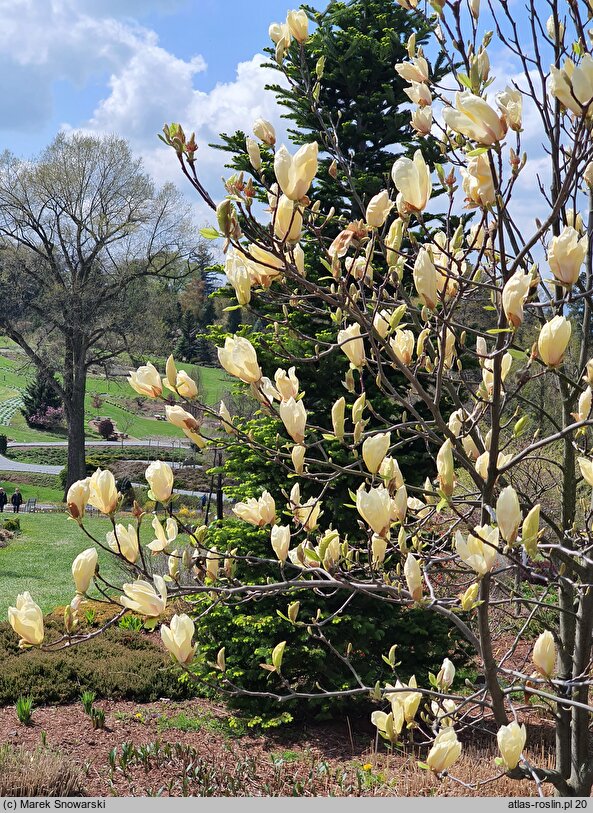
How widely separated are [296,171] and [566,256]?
21.2 inches

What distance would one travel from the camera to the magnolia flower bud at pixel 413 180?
1.44 meters

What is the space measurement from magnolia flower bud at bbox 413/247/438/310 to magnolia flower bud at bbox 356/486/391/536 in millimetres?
405

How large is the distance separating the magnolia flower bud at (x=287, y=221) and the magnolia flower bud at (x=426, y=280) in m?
0.25

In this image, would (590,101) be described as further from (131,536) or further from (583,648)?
(583,648)

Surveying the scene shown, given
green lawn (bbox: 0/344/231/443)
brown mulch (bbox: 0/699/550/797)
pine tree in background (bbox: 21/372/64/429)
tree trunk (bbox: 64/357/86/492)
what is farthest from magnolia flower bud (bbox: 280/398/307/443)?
pine tree in background (bbox: 21/372/64/429)

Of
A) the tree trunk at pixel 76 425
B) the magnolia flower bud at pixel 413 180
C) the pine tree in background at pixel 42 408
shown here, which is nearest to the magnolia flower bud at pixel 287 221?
the magnolia flower bud at pixel 413 180

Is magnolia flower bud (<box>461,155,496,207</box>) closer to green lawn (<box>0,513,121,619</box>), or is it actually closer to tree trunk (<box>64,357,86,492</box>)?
green lawn (<box>0,513,121,619</box>)

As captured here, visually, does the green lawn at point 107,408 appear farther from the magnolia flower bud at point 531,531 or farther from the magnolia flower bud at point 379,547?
the magnolia flower bud at point 531,531

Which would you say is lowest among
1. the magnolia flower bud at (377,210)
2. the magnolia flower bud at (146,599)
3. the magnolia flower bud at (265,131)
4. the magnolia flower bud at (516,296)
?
the magnolia flower bud at (146,599)

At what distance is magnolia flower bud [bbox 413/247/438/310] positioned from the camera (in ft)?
4.78

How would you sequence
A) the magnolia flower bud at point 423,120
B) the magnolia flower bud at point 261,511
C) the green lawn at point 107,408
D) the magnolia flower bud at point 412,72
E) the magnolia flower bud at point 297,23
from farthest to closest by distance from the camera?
the green lawn at point 107,408 < the magnolia flower bud at point 412,72 < the magnolia flower bud at point 423,120 < the magnolia flower bud at point 297,23 < the magnolia flower bud at point 261,511

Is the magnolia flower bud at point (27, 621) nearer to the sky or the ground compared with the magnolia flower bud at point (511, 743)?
nearer to the sky

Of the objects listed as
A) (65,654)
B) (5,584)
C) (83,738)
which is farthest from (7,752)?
(5,584)

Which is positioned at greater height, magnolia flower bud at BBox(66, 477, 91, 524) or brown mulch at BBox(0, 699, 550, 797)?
magnolia flower bud at BBox(66, 477, 91, 524)
